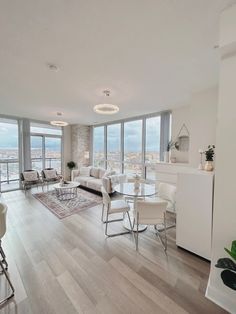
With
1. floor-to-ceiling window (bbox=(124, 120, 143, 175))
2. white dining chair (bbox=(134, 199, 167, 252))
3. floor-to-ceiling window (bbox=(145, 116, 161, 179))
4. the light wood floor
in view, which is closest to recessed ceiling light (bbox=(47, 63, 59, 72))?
white dining chair (bbox=(134, 199, 167, 252))

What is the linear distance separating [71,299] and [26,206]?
10.4 ft

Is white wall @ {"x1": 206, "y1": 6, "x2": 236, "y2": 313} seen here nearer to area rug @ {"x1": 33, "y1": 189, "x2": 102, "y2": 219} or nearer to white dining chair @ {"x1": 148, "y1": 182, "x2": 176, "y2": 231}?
white dining chair @ {"x1": 148, "y1": 182, "x2": 176, "y2": 231}

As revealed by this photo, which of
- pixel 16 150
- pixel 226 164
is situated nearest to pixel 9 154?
pixel 16 150

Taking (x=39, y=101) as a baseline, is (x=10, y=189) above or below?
below

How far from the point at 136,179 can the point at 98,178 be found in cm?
314

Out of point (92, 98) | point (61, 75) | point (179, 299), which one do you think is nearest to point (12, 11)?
point (61, 75)

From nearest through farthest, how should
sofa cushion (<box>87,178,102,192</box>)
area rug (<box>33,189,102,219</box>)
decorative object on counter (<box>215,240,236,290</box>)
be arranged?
decorative object on counter (<box>215,240,236,290</box>)
area rug (<box>33,189,102,219</box>)
sofa cushion (<box>87,178,102,192</box>)

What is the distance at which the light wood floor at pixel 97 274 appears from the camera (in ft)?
4.77

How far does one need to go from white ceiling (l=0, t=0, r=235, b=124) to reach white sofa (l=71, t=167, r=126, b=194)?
263 cm

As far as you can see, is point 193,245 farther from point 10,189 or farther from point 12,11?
point 10,189

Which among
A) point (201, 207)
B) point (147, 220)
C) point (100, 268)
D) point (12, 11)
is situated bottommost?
point (100, 268)

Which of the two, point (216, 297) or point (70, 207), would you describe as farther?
point (70, 207)

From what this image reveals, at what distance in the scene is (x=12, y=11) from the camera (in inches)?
54.2

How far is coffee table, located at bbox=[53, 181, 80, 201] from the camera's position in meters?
4.57
